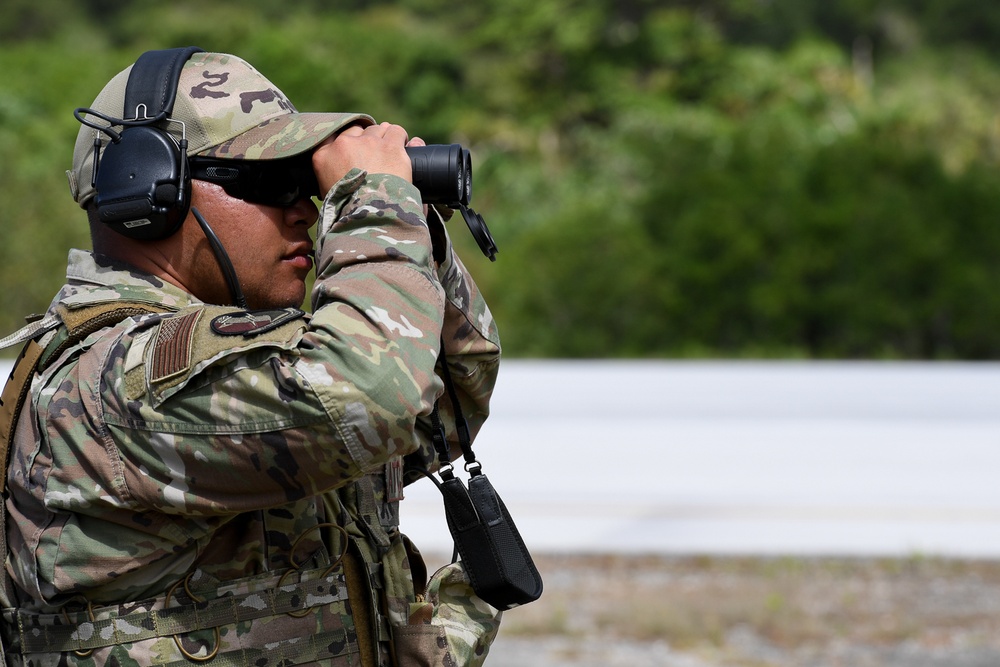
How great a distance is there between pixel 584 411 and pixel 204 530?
4.51 meters

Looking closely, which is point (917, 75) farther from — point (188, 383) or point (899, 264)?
point (188, 383)

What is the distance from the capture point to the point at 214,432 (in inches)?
61.3

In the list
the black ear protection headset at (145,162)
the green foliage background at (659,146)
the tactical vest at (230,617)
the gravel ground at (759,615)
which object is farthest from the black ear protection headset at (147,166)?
the green foliage background at (659,146)

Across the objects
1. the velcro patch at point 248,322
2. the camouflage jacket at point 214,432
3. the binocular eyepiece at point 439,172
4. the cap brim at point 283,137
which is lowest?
the camouflage jacket at point 214,432

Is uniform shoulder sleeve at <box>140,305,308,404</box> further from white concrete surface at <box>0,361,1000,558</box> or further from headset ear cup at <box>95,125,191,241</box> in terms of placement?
white concrete surface at <box>0,361,1000,558</box>

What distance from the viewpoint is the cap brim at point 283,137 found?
1.73m

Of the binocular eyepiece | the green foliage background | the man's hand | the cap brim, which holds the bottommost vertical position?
the green foliage background

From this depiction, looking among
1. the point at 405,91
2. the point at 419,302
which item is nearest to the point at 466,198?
the point at 419,302

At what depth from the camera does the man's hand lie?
173 cm

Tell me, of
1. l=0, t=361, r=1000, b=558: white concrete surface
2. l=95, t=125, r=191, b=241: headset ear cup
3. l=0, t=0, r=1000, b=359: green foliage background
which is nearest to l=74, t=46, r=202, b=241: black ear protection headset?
l=95, t=125, r=191, b=241: headset ear cup

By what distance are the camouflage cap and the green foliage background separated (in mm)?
8867

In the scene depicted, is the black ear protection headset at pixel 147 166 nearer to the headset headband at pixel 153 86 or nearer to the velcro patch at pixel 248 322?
the headset headband at pixel 153 86

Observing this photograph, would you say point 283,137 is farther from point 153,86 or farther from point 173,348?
point 173,348

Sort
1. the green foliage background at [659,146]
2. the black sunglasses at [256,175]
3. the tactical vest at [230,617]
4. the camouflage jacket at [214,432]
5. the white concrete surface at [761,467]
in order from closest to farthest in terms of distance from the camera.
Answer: the camouflage jacket at [214,432] < the tactical vest at [230,617] < the black sunglasses at [256,175] < the white concrete surface at [761,467] < the green foliage background at [659,146]
